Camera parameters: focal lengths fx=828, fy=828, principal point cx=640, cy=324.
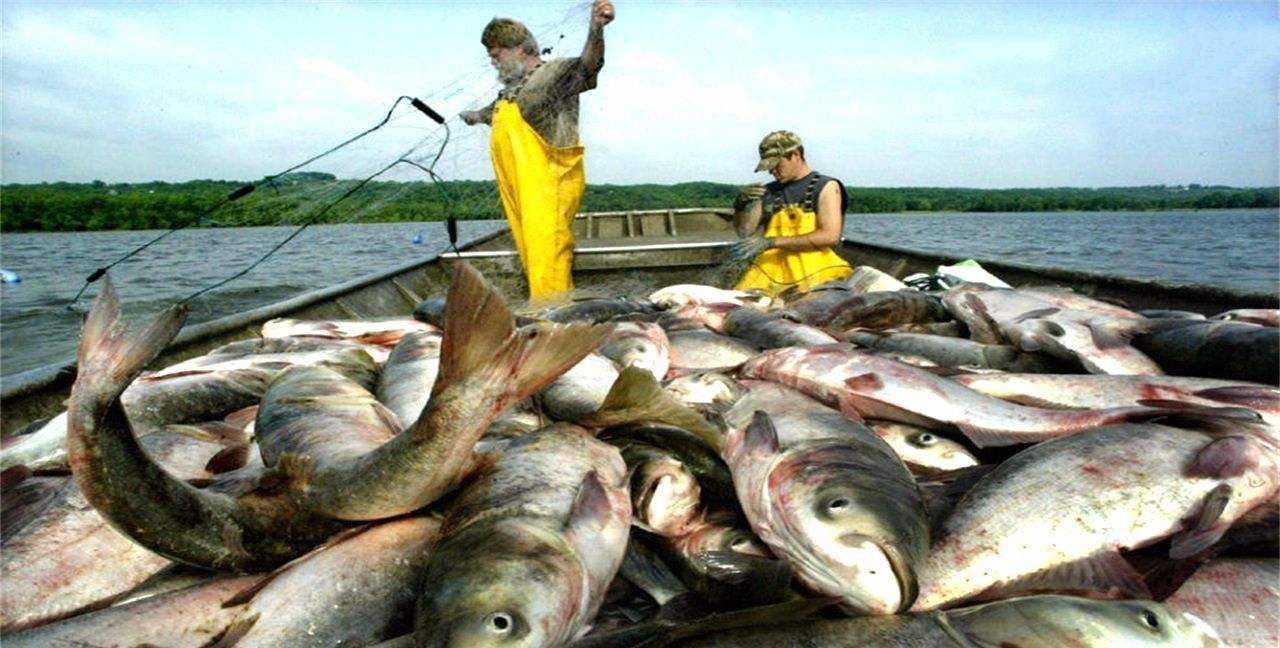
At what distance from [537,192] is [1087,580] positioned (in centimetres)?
687

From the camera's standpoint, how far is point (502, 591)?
1.75m

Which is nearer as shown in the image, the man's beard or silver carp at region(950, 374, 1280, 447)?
silver carp at region(950, 374, 1280, 447)

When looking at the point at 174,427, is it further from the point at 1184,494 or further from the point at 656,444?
the point at 1184,494

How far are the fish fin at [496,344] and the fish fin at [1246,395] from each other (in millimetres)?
2340

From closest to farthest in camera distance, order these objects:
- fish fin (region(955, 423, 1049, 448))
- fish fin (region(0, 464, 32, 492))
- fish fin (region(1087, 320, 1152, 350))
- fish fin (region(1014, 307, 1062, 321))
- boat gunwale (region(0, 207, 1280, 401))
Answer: fish fin (region(0, 464, 32, 492)) < fish fin (region(955, 423, 1049, 448)) < fish fin (region(1087, 320, 1152, 350)) < fish fin (region(1014, 307, 1062, 321)) < boat gunwale (region(0, 207, 1280, 401))

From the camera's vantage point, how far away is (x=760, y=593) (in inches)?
74.9

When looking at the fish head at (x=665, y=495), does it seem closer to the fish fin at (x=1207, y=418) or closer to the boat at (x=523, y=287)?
the fish fin at (x=1207, y=418)

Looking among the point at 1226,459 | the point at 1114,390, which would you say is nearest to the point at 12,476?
the point at 1226,459

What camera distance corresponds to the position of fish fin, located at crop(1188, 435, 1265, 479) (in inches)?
91.9

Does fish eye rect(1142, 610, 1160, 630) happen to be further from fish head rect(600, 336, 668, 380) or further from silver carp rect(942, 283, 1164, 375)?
fish head rect(600, 336, 668, 380)

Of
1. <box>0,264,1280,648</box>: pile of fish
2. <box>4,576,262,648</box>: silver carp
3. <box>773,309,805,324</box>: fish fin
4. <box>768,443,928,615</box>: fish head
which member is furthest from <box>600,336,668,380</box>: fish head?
<box>4,576,262,648</box>: silver carp

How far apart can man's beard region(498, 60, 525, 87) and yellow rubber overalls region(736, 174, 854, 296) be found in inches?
116

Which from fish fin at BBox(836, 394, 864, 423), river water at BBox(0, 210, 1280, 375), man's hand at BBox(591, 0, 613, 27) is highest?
man's hand at BBox(591, 0, 613, 27)

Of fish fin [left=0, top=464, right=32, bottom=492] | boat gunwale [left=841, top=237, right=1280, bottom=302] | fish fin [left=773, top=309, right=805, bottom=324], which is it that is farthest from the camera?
boat gunwale [left=841, top=237, right=1280, bottom=302]
